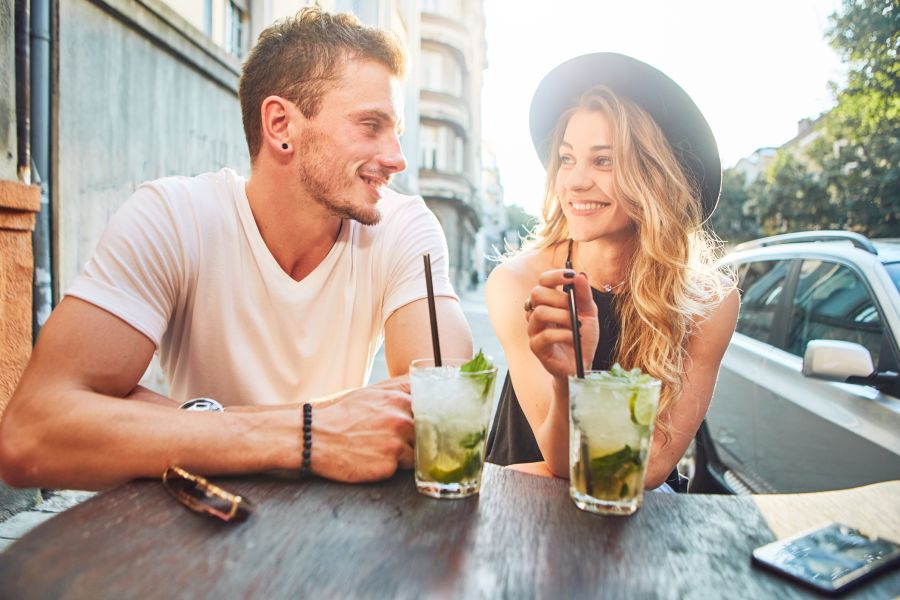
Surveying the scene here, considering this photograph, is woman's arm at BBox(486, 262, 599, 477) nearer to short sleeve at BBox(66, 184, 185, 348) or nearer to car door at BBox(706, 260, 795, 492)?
short sleeve at BBox(66, 184, 185, 348)

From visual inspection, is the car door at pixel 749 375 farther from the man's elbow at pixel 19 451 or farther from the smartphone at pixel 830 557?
the man's elbow at pixel 19 451

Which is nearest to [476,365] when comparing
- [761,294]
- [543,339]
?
[543,339]

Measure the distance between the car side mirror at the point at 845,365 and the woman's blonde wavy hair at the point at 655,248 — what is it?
60cm

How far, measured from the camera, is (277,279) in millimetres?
2260

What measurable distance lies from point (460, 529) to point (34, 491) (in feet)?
10.7

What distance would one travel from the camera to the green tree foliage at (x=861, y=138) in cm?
1422

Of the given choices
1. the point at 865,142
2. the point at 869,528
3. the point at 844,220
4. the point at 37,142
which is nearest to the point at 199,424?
the point at 869,528

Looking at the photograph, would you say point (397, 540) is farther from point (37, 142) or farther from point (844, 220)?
point (844, 220)

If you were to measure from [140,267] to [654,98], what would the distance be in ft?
6.05

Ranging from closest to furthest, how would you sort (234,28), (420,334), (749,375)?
(420,334) < (749,375) < (234,28)

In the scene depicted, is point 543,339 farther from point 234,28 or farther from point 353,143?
point 234,28

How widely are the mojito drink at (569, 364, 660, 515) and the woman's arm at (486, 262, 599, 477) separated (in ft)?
0.88

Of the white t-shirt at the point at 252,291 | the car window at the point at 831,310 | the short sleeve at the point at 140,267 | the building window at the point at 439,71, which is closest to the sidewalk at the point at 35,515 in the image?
the white t-shirt at the point at 252,291

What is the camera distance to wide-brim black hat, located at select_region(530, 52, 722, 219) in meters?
2.47
